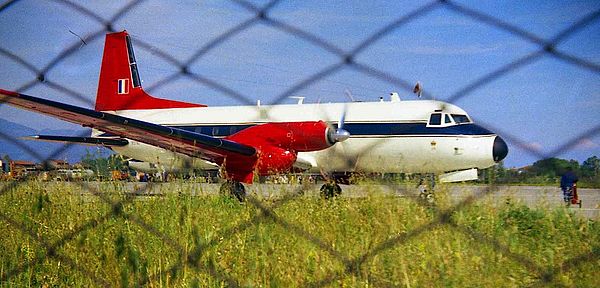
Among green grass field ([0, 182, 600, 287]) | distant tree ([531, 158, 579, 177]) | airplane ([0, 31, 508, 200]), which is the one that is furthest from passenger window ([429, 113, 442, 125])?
distant tree ([531, 158, 579, 177])

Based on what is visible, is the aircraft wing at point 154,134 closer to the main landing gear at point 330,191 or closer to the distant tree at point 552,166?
the main landing gear at point 330,191

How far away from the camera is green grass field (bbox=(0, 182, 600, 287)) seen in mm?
1784

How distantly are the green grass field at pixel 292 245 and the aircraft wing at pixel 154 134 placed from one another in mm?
934

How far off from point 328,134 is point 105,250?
710 centimetres

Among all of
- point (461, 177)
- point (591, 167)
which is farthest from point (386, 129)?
point (591, 167)

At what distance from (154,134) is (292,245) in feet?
15.0

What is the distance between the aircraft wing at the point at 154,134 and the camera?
455 cm

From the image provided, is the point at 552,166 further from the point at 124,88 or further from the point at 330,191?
the point at 124,88

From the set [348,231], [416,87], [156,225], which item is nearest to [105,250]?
[156,225]

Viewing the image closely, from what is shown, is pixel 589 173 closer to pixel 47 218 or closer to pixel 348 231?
pixel 348 231

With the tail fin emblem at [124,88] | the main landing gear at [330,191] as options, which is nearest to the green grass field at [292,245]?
the main landing gear at [330,191]

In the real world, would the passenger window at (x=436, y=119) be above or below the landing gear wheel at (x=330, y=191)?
above

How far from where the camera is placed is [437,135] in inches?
408

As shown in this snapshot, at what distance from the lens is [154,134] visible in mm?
6863
